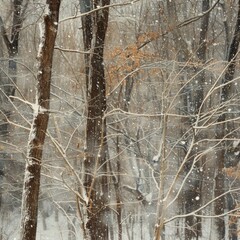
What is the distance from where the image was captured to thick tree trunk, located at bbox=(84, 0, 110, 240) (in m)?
9.84

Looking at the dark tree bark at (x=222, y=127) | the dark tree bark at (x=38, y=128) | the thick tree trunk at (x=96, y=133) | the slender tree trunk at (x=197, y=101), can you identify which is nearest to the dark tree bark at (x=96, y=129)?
the thick tree trunk at (x=96, y=133)

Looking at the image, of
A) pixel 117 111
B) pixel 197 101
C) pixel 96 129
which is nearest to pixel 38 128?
pixel 96 129

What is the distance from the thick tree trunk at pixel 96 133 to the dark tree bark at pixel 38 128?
1.74m

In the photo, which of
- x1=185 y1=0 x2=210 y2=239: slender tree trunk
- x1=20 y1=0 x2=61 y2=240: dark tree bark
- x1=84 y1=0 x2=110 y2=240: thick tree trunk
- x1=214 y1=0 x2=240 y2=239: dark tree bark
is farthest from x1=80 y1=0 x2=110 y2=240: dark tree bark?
x1=185 y1=0 x2=210 y2=239: slender tree trunk

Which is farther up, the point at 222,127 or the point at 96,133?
the point at 222,127

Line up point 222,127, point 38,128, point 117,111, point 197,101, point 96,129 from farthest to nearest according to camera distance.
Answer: point 197,101
point 222,127
point 117,111
point 96,129
point 38,128

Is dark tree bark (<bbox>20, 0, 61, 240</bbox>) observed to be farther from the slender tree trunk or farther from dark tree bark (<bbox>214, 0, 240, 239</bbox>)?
the slender tree trunk

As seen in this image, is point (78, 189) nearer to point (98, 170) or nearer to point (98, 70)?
point (98, 170)

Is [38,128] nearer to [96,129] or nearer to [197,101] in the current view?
[96,129]

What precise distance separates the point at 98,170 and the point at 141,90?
1130cm

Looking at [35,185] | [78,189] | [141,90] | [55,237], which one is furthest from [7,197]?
[35,185]

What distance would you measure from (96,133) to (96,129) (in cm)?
8

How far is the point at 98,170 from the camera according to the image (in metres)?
10.3

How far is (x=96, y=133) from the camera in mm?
10383
